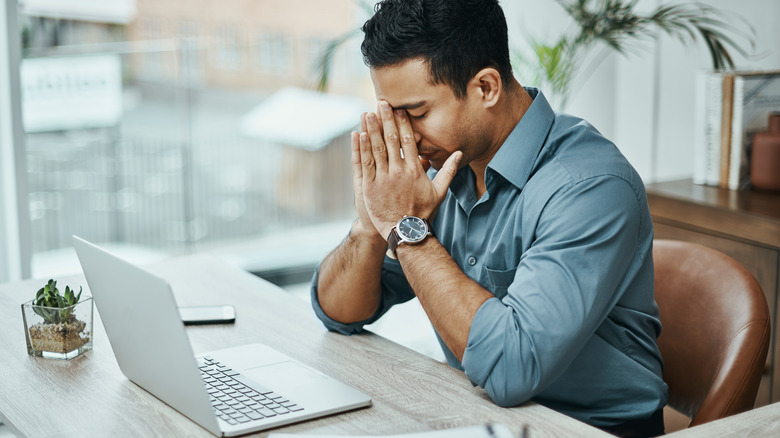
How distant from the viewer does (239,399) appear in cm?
119

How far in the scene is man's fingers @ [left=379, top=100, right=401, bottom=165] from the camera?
146 centimetres

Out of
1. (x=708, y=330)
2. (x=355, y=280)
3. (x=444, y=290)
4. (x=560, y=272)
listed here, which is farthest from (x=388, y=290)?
(x=708, y=330)

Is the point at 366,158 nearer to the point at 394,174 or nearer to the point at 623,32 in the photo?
the point at 394,174

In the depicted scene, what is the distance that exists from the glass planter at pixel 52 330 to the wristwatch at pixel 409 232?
540 millimetres

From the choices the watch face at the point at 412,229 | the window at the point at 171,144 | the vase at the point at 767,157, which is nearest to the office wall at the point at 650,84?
the vase at the point at 767,157

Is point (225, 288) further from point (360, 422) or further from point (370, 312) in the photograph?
point (360, 422)

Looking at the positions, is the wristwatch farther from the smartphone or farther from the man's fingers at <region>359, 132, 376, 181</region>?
the smartphone

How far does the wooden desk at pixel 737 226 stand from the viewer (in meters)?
2.07

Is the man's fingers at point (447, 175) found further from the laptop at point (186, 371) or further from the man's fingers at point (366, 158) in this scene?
the laptop at point (186, 371)

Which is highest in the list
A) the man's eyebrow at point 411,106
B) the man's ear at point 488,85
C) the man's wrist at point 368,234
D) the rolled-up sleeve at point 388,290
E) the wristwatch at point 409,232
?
the man's ear at point 488,85

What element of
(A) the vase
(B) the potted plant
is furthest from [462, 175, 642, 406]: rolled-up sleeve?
(A) the vase

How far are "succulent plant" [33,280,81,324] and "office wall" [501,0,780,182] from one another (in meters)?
1.99

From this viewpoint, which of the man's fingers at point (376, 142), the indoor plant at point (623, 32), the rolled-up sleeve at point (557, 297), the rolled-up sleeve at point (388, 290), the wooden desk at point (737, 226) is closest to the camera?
the rolled-up sleeve at point (557, 297)

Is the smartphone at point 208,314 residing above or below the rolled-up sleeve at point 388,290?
below
